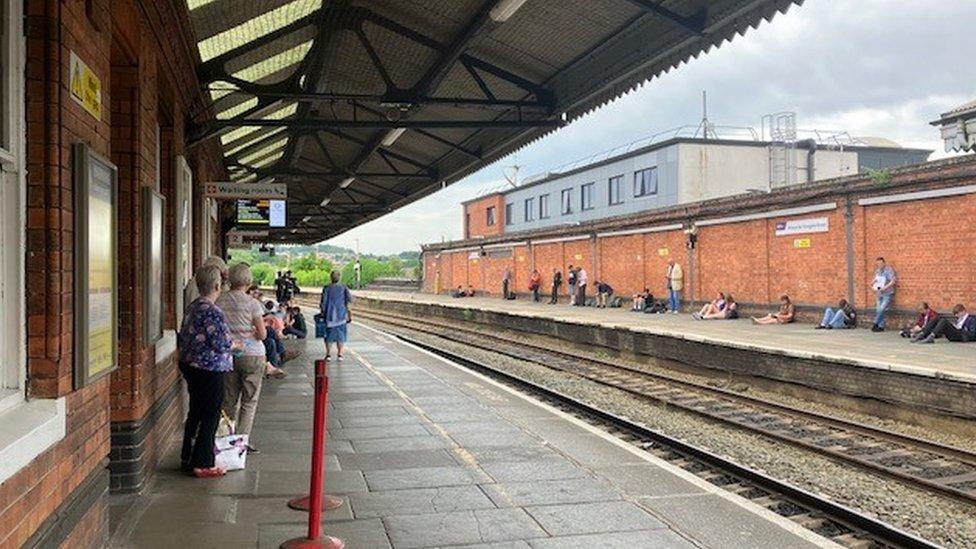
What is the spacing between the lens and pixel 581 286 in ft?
97.9

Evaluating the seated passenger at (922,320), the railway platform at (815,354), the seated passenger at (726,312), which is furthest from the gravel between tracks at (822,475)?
the seated passenger at (726,312)

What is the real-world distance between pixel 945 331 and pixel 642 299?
12220 mm

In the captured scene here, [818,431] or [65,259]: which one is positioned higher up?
[65,259]

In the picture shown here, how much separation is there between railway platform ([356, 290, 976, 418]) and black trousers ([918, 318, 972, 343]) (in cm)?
23

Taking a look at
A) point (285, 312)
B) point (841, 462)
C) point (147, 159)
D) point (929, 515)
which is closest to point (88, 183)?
point (147, 159)

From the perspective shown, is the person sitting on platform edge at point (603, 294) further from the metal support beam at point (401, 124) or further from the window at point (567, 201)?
the metal support beam at point (401, 124)

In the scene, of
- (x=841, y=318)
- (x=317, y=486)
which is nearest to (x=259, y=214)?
(x=317, y=486)

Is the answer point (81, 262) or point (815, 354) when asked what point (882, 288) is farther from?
point (81, 262)

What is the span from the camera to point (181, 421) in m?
7.52

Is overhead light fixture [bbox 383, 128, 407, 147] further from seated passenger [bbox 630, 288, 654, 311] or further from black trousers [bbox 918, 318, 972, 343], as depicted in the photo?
seated passenger [bbox 630, 288, 654, 311]

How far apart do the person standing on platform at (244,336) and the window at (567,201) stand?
40.1 meters

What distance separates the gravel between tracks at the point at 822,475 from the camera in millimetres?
5816

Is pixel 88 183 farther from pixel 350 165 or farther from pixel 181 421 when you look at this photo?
pixel 350 165

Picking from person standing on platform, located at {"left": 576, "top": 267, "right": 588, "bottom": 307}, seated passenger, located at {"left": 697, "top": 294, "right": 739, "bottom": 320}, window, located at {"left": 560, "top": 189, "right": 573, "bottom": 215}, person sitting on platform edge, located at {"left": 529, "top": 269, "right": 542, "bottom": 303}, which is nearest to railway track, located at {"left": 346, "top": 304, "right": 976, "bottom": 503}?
seated passenger, located at {"left": 697, "top": 294, "right": 739, "bottom": 320}
